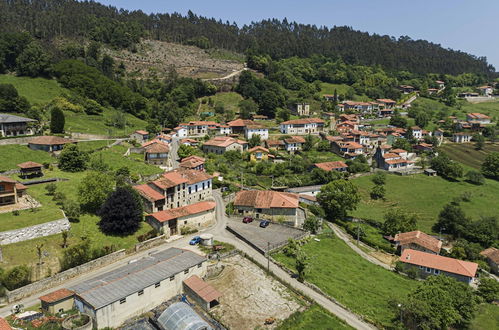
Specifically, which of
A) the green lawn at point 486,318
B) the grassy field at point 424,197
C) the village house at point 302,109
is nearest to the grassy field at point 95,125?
the village house at point 302,109

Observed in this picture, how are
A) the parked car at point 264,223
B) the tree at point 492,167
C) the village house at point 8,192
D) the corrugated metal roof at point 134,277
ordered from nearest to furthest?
1. the corrugated metal roof at point 134,277
2. the village house at point 8,192
3. the parked car at point 264,223
4. the tree at point 492,167

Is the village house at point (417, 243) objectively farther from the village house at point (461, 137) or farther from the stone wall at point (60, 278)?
the village house at point (461, 137)

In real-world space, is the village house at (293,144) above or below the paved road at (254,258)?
above

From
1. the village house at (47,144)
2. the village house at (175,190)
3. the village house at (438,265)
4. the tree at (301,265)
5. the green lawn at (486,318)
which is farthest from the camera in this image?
the village house at (47,144)

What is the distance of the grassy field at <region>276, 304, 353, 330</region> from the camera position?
32.2 meters

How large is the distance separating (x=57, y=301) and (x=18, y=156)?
40908 millimetres

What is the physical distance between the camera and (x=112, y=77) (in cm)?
13238

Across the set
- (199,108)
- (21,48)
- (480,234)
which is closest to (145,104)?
(199,108)

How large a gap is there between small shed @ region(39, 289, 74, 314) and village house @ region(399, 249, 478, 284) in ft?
135

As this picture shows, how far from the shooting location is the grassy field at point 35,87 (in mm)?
98988

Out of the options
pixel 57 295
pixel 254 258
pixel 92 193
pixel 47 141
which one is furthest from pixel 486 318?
pixel 47 141

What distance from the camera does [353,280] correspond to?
42531mm

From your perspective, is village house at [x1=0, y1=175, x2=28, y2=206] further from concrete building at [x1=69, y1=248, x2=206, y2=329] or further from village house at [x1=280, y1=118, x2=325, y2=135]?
village house at [x1=280, y1=118, x2=325, y2=135]

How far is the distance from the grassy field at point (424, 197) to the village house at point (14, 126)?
65.5 m
